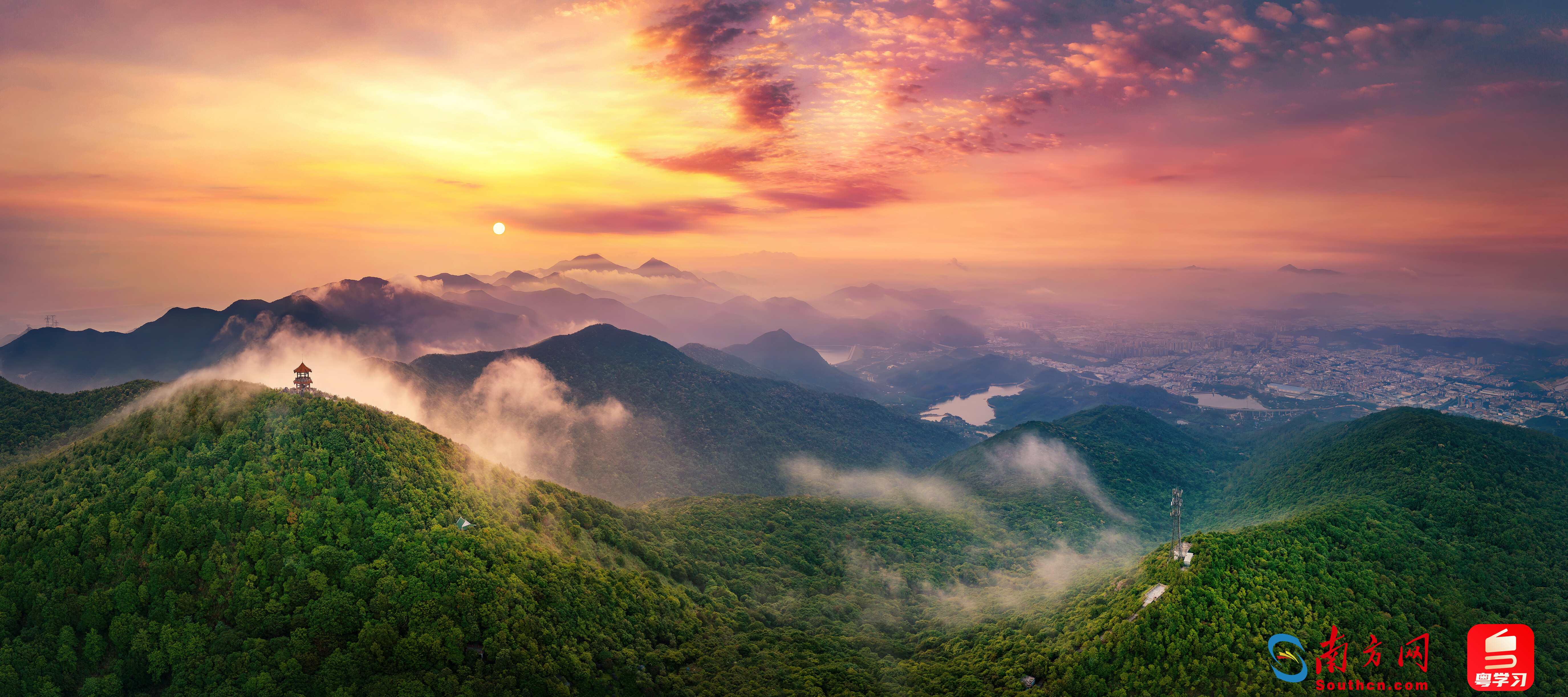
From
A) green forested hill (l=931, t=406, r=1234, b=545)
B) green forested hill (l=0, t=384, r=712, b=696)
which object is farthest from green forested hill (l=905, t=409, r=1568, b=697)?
green forested hill (l=0, t=384, r=712, b=696)

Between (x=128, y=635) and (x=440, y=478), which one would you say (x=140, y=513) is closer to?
(x=128, y=635)

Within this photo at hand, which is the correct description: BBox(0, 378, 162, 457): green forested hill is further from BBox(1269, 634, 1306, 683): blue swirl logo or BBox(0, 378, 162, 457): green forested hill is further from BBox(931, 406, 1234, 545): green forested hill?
BBox(931, 406, 1234, 545): green forested hill

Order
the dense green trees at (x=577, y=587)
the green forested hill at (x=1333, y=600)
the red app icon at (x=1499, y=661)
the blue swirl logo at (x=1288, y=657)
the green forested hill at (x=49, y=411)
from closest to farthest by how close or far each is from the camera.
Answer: the dense green trees at (x=577, y=587)
the blue swirl logo at (x=1288, y=657)
the green forested hill at (x=1333, y=600)
the red app icon at (x=1499, y=661)
the green forested hill at (x=49, y=411)

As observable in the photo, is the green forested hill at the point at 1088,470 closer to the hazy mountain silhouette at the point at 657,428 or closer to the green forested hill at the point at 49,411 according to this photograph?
the hazy mountain silhouette at the point at 657,428

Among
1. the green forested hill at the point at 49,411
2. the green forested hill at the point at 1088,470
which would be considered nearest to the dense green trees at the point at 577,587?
the green forested hill at the point at 49,411

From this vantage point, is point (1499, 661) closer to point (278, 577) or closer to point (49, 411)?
point (278, 577)

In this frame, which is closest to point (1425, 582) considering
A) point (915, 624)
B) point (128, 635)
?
point (915, 624)
